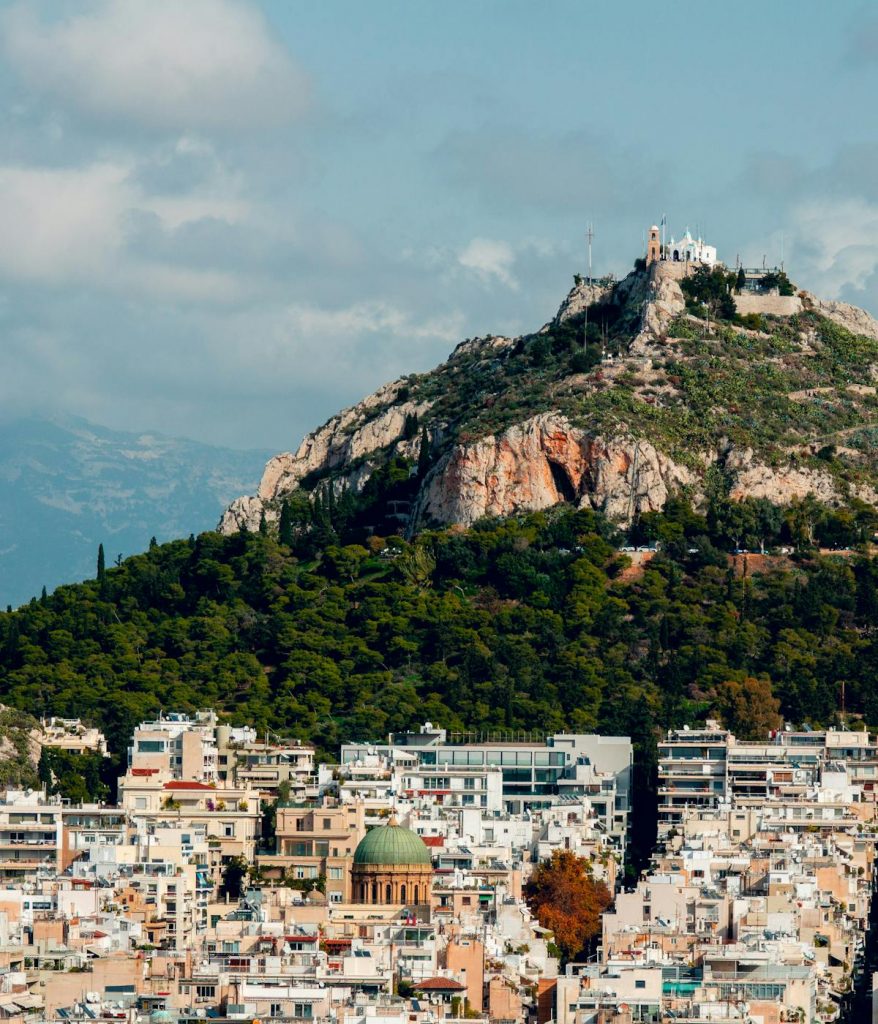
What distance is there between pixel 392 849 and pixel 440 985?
21993mm

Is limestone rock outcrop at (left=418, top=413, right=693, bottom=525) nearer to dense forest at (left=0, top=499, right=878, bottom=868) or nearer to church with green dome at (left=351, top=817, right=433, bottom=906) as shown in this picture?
dense forest at (left=0, top=499, right=878, bottom=868)

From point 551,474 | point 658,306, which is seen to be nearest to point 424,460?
point 551,474

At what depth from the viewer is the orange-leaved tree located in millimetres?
117438

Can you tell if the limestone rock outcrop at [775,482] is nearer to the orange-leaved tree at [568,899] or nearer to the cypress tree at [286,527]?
the cypress tree at [286,527]

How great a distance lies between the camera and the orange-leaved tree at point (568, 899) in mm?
117438

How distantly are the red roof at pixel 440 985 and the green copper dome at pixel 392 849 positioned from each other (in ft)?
68.5

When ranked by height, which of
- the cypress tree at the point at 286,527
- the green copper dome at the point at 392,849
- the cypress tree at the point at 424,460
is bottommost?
the green copper dome at the point at 392,849

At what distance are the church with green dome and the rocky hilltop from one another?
55935 mm

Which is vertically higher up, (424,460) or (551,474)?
(424,460)

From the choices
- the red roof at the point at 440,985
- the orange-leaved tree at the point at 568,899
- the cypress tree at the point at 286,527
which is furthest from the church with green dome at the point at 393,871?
the cypress tree at the point at 286,527

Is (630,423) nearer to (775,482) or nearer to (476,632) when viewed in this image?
(775,482)

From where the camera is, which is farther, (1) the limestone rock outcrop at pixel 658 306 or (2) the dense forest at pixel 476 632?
(1) the limestone rock outcrop at pixel 658 306

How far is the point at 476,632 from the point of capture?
16462cm

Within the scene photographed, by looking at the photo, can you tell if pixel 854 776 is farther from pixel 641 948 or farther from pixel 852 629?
pixel 641 948
